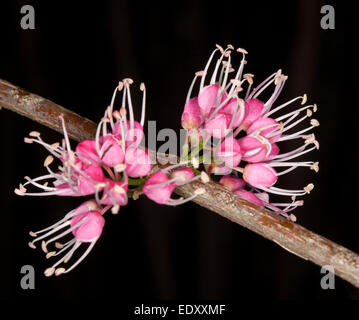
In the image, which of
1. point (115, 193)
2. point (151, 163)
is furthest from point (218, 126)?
point (115, 193)

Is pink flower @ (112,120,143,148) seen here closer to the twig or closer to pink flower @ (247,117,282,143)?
the twig

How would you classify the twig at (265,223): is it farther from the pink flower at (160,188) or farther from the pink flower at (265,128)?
the pink flower at (265,128)

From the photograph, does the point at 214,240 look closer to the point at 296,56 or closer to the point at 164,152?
the point at 296,56

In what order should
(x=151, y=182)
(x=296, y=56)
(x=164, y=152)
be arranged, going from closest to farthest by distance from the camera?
(x=151, y=182) → (x=164, y=152) → (x=296, y=56)

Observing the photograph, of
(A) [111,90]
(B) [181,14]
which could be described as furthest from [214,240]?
(B) [181,14]

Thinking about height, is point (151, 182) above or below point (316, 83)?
below

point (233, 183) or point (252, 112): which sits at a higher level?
point (252, 112)

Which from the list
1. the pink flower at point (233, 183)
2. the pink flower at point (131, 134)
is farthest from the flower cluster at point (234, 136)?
the pink flower at point (131, 134)

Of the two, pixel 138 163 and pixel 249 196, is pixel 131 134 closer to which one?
pixel 138 163

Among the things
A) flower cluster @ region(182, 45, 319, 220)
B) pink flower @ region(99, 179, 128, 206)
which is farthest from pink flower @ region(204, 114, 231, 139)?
pink flower @ region(99, 179, 128, 206)
